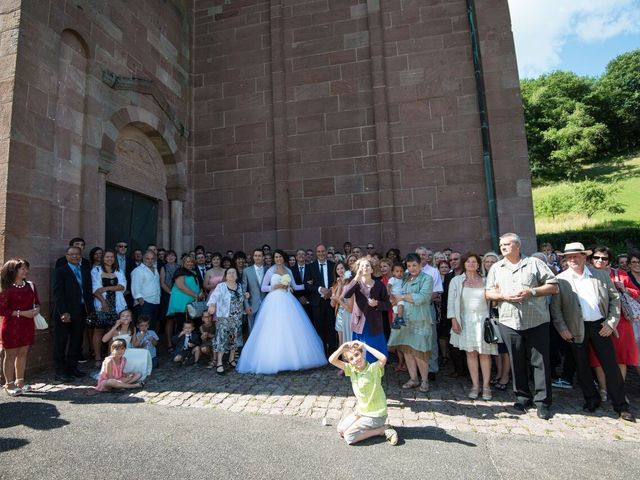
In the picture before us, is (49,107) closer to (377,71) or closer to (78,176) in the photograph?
(78,176)

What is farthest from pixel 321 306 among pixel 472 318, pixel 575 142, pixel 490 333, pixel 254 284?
pixel 575 142

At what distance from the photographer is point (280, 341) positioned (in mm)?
5496

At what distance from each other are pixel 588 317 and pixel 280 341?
374 centimetres

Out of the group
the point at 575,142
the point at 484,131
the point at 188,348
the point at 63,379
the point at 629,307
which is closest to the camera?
the point at 629,307

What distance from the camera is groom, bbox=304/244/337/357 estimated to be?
257 inches

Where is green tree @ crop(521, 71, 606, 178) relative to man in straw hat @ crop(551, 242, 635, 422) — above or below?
above

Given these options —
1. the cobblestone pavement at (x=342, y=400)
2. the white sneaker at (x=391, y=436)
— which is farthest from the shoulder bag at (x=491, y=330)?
the white sneaker at (x=391, y=436)

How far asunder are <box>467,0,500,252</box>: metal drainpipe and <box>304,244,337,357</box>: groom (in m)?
3.67

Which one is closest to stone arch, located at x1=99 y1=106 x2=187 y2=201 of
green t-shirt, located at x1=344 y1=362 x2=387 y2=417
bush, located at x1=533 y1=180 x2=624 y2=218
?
green t-shirt, located at x1=344 y1=362 x2=387 y2=417

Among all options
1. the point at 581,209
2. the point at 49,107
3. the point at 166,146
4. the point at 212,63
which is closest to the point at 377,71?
the point at 212,63

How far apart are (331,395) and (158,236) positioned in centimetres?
613

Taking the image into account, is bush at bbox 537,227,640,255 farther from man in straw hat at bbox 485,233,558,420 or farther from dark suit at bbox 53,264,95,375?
dark suit at bbox 53,264,95,375

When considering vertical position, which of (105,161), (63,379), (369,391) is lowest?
(63,379)

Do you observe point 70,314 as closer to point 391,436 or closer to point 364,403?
point 364,403
